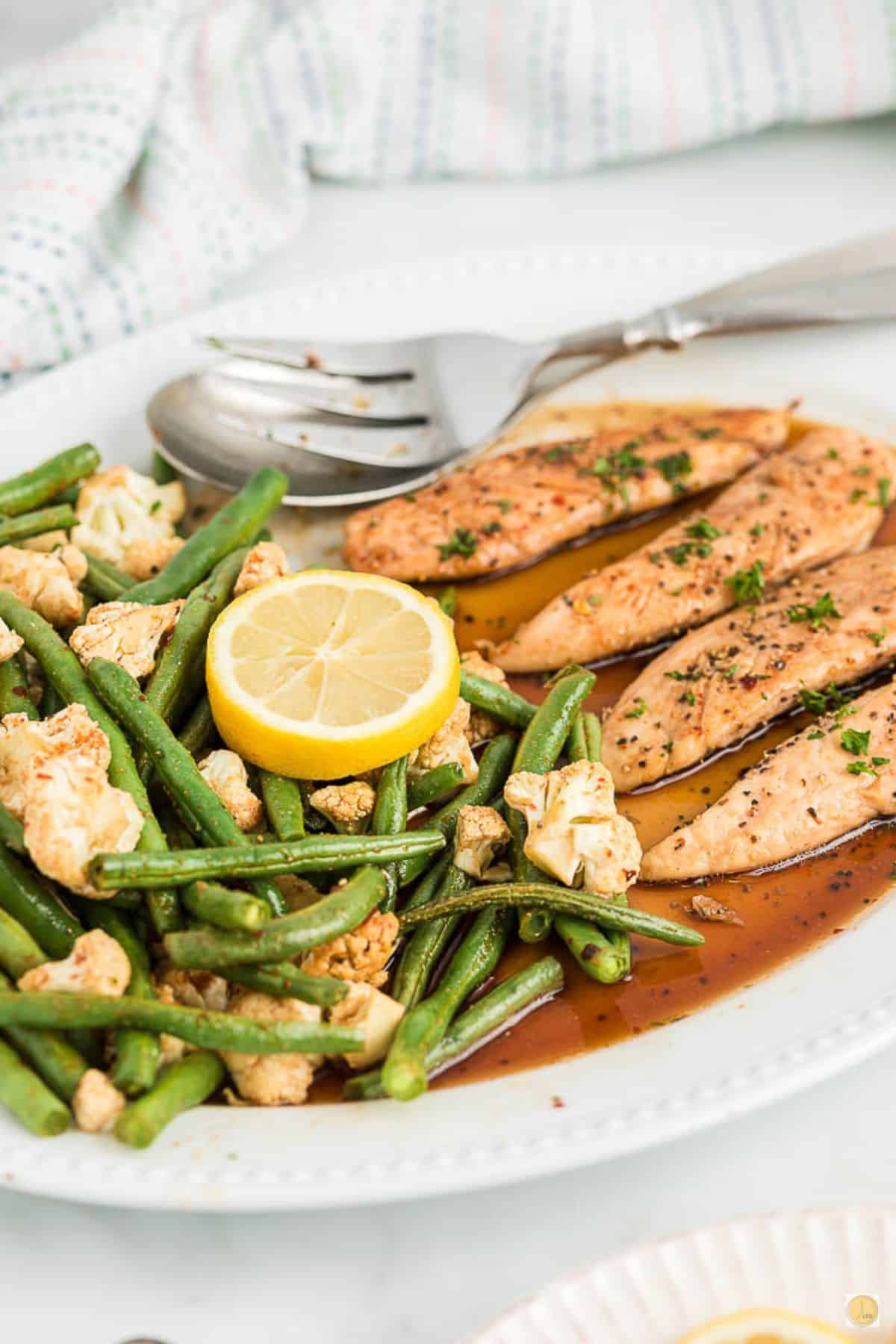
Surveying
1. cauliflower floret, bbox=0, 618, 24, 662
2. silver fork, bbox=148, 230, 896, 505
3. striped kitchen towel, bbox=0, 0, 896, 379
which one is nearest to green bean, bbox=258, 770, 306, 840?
cauliflower floret, bbox=0, 618, 24, 662

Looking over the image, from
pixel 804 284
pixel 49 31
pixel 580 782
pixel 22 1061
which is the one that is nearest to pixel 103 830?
pixel 22 1061

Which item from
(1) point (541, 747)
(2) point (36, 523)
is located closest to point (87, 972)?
(1) point (541, 747)

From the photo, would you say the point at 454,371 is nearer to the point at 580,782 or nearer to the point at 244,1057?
the point at 580,782

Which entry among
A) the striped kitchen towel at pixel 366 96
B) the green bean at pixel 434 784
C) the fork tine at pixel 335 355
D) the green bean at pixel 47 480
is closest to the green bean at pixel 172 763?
A: the green bean at pixel 434 784

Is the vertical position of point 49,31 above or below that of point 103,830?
above

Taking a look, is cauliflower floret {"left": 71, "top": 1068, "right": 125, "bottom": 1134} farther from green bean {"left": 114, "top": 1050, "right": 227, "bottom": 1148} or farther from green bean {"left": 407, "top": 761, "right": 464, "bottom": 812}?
green bean {"left": 407, "top": 761, "right": 464, "bottom": 812}

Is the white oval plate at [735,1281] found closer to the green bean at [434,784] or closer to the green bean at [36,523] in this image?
the green bean at [434,784]
